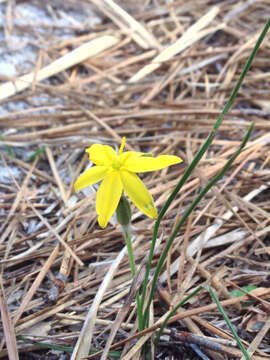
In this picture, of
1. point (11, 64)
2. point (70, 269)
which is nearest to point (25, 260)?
point (70, 269)

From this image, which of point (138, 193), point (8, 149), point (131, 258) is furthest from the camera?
point (8, 149)

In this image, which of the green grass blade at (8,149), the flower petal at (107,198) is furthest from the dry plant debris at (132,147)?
the flower petal at (107,198)

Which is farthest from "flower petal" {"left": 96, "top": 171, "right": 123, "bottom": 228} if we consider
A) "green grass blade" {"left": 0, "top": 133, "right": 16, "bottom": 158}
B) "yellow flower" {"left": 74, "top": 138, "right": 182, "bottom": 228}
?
"green grass blade" {"left": 0, "top": 133, "right": 16, "bottom": 158}

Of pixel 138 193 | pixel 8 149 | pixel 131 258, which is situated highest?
pixel 8 149

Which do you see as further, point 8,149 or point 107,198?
point 8,149

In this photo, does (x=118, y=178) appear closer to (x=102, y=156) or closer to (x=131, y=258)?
(x=102, y=156)

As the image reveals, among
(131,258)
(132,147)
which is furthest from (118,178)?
(132,147)

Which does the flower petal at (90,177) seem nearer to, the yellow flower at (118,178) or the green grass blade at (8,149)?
the yellow flower at (118,178)

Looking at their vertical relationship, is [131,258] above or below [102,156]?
below
